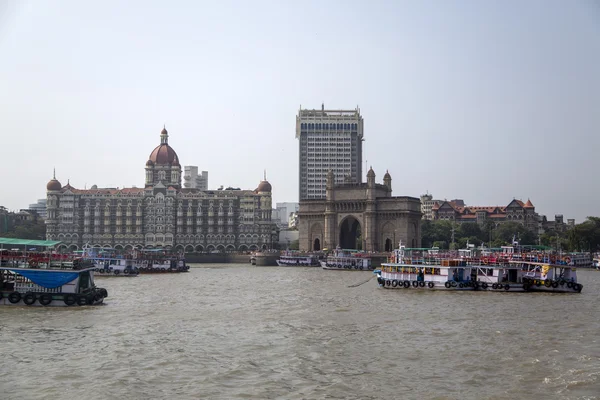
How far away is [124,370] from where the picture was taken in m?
23.7

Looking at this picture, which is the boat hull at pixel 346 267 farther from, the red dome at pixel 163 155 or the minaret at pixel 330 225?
the red dome at pixel 163 155

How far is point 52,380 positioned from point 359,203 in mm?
87995

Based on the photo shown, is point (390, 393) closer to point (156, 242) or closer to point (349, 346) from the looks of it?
point (349, 346)

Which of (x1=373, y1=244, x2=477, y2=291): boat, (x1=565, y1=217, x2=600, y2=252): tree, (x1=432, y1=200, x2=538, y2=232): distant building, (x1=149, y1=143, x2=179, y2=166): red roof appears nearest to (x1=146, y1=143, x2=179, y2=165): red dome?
(x1=149, y1=143, x2=179, y2=166): red roof

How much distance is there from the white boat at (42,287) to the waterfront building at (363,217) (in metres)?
69.7

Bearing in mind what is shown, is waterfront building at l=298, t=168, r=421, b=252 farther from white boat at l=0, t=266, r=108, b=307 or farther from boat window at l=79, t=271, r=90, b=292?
white boat at l=0, t=266, r=108, b=307

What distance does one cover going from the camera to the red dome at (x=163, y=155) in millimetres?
125006

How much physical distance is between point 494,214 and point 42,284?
422 feet

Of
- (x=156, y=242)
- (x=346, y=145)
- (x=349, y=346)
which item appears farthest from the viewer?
(x=346, y=145)

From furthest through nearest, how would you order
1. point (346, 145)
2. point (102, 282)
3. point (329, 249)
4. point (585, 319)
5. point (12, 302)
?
point (346, 145), point (329, 249), point (102, 282), point (12, 302), point (585, 319)

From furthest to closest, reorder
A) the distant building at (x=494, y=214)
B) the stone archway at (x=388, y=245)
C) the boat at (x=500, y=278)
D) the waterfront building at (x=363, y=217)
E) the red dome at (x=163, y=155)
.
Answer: the distant building at (x=494, y=214) → the red dome at (x=163, y=155) → the stone archway at (x=388, y=245) → the waterfront building at (x=363, y=217) → the boat at (x=500, y=278)

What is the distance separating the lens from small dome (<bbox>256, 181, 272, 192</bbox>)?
125 meters

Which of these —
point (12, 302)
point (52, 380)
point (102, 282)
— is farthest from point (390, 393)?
point (102, 282)

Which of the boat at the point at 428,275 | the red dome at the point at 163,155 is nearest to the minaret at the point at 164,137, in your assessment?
the red dome at the point at 163,155
